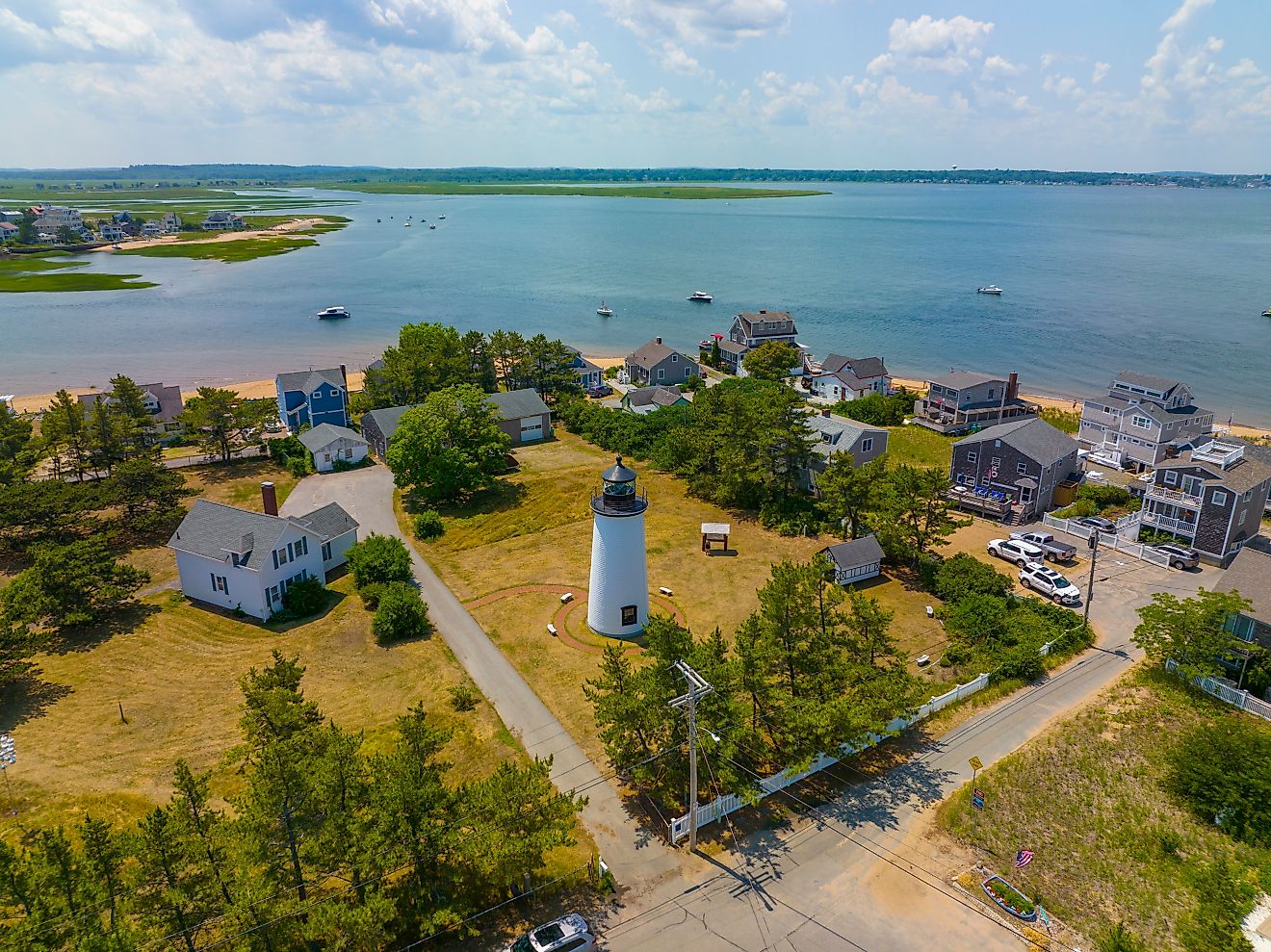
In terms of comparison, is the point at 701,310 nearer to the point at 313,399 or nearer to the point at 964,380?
the point at 964,380

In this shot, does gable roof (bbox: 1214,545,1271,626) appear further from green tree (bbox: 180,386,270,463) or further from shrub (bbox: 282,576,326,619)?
green tree (bbox: 180,386,270,463)

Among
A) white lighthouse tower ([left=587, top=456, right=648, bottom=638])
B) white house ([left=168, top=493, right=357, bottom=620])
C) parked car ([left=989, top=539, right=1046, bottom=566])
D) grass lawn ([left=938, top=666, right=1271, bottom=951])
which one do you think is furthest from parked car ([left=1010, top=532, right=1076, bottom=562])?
white house ([left=168, top=493, right=357, bottom=620])

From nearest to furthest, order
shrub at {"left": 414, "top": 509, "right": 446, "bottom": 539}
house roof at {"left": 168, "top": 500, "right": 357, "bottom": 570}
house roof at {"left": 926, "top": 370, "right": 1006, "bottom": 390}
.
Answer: house roof at {"left": 168, "top": 500, "right": 357, "bottom": 570}, shrub at {"left": 414, "top": 509, "right": 446, "bottom": 539}, house roof at {"left": 926, "top": 370, "right": 1006, "bottom": 390}

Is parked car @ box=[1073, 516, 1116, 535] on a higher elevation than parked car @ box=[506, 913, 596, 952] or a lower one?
higher

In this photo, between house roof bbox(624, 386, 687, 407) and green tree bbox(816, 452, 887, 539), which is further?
house roof bbox(624, 386, 687, 407)

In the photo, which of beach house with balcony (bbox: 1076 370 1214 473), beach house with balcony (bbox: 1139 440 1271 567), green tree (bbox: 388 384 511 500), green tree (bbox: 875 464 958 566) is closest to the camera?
green tree (bbox: 875 464 958 566)

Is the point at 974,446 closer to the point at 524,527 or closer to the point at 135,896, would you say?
the point at 524,527

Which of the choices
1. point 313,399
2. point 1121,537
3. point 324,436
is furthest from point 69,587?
point 1121,537
